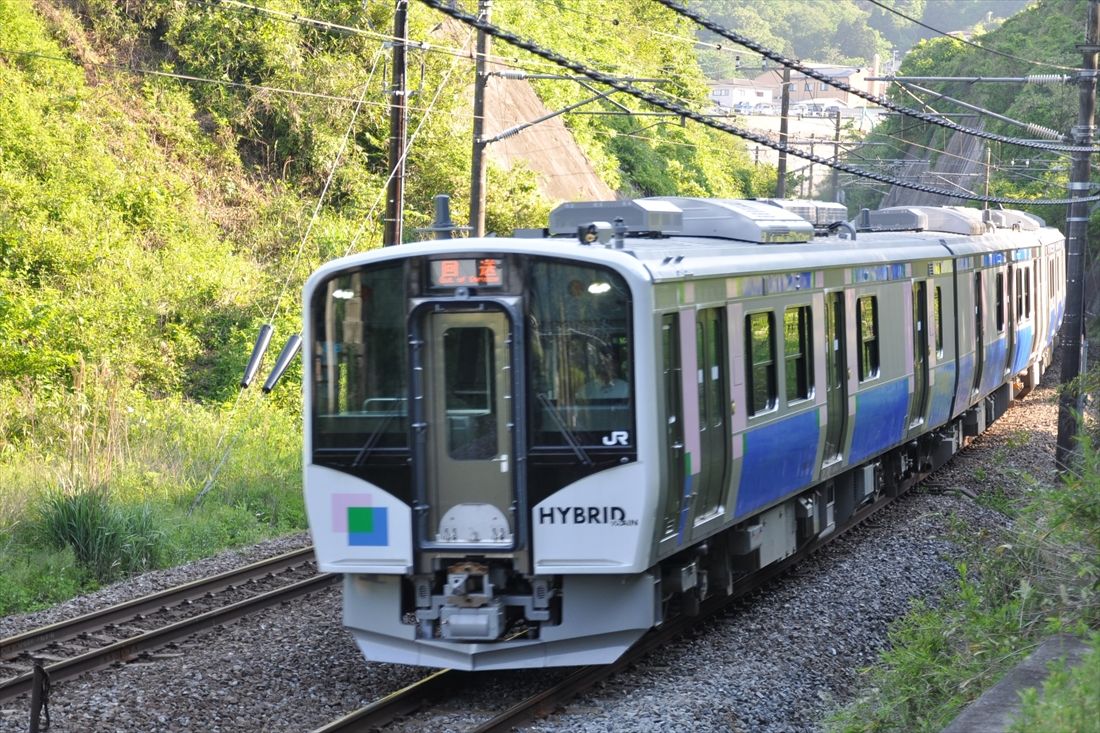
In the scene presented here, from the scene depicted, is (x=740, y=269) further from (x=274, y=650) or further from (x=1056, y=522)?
(x=274, y=650)

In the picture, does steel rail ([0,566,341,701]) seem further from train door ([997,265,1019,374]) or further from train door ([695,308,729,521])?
train door ([997,265,1019,374])

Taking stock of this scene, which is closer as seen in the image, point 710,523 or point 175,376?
point 710,523

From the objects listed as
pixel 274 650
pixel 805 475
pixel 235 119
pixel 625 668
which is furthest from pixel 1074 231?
pixel 235 119

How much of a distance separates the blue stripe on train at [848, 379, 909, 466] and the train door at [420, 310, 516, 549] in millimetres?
5117

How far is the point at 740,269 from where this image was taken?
972cm

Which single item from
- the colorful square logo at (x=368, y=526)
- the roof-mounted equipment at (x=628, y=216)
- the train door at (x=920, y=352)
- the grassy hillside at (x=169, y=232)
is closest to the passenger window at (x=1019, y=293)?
the train door at (x=920, y=352)

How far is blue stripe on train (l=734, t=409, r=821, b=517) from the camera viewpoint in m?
9.95

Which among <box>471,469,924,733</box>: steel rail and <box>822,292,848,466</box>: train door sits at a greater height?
<box>822,292,848,466</box>: train door

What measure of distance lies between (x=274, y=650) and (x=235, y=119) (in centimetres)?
1886

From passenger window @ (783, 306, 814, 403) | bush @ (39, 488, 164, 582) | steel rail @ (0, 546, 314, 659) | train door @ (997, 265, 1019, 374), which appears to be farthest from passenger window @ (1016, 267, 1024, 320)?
bush @ (39, 488, 164, 582)

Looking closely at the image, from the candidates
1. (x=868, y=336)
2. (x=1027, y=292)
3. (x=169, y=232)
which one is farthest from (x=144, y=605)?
(x=1027, y=292)

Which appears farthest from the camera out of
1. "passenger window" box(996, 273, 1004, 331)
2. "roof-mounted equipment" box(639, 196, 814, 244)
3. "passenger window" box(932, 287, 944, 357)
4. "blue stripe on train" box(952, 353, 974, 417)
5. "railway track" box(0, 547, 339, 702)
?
"passenger window" box(996, 273, 1004, 331)

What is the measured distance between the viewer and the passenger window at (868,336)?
41.7ft

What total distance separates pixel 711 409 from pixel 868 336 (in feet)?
14.1
